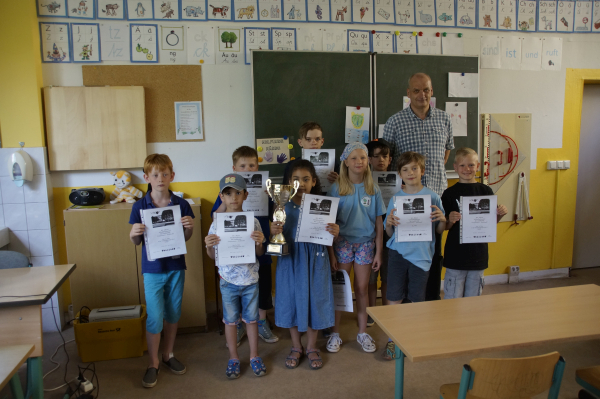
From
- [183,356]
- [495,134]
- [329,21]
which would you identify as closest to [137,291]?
[183,356]

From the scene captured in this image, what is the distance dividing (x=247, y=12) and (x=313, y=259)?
218 centimetres

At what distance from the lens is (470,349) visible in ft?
4.53

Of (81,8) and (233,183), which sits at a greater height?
(81,8)

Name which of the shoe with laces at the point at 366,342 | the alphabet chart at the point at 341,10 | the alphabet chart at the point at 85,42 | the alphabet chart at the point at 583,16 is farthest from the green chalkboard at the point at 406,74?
the alphabet chart at the point at 85,42

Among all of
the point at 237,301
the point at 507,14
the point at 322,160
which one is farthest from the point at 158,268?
the point at 507,14

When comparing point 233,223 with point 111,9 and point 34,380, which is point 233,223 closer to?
point 34,380

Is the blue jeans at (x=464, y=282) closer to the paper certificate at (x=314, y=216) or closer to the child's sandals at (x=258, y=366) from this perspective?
the paper certificate at (x=314, y=216)

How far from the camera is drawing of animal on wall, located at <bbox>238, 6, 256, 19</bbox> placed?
10.8 ft

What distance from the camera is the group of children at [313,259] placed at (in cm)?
234

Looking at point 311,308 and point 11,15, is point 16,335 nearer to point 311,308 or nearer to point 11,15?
point 311,308

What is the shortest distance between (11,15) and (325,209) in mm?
2738

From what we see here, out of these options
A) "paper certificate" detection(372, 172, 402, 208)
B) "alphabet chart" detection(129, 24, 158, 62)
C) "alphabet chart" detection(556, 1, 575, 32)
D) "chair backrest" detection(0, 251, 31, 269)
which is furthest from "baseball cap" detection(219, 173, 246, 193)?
"alphabet chart" detection(556, 1, 575, 32)

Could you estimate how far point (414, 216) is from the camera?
2.31 meters

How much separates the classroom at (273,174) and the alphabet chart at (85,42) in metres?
0.07
